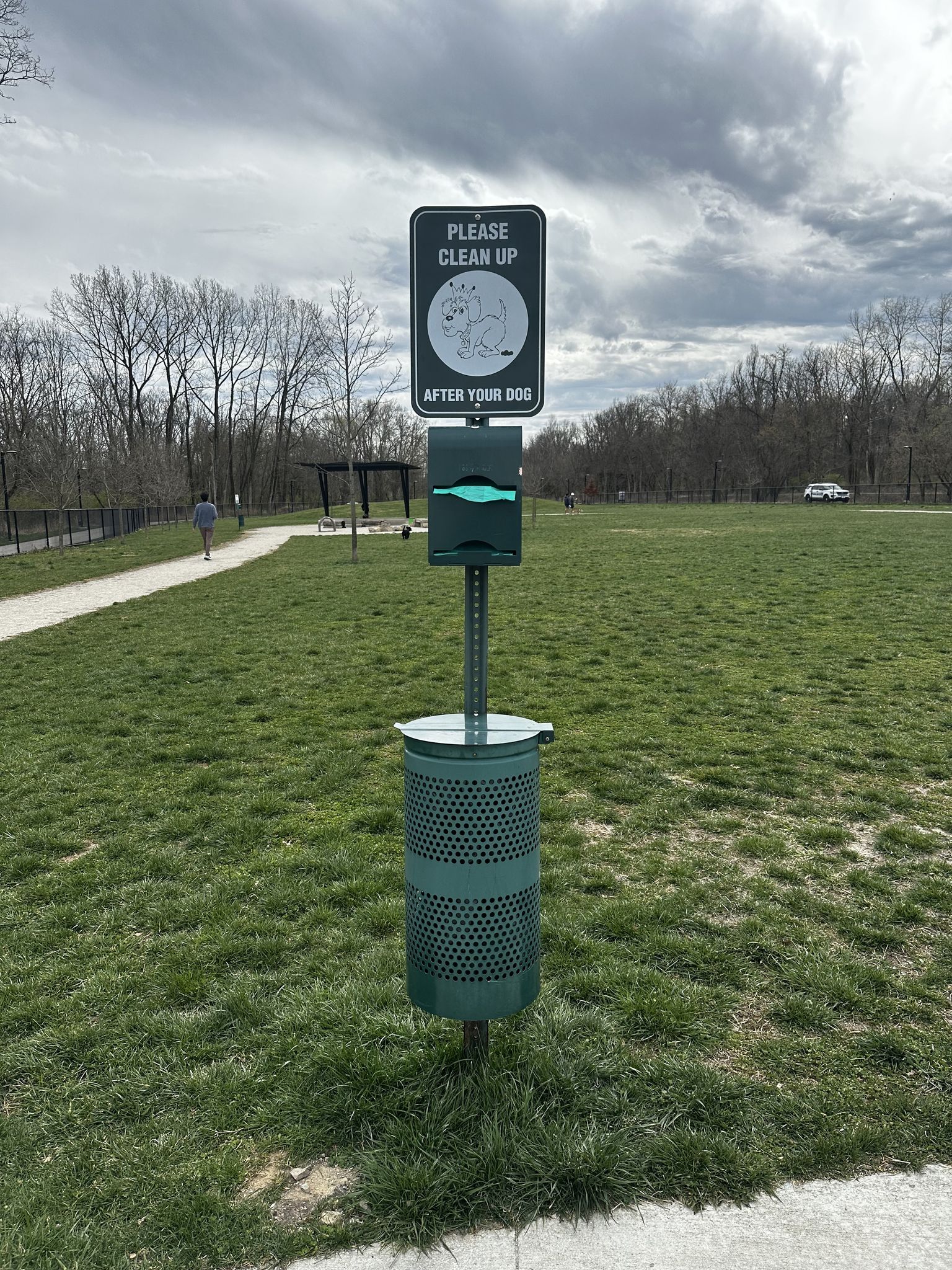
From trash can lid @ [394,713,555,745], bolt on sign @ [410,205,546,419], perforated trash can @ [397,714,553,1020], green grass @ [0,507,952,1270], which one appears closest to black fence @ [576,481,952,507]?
green grass @ [0,507,952,1270]

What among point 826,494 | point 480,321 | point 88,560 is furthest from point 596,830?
point 826,494

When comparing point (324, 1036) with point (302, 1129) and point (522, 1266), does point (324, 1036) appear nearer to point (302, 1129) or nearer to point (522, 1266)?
point (302, 1129)

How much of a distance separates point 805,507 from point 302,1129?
58625 mm

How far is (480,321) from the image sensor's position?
2705mm

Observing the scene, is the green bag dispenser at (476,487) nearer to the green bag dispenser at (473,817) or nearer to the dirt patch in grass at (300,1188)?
the green bag dispenser at (473,817)

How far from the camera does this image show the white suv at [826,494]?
65.4m

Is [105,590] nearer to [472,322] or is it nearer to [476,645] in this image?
[476,645]

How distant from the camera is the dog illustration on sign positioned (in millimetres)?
2705

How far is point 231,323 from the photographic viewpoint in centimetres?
6912

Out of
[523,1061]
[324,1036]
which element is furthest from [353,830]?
[523,1061]

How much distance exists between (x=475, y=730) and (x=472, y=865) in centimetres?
41

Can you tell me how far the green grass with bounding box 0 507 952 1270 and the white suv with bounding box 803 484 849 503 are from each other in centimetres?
6180

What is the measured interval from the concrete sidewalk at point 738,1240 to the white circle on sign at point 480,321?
242cm

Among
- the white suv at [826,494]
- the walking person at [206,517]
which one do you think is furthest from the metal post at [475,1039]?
the white suv at [826,494]
